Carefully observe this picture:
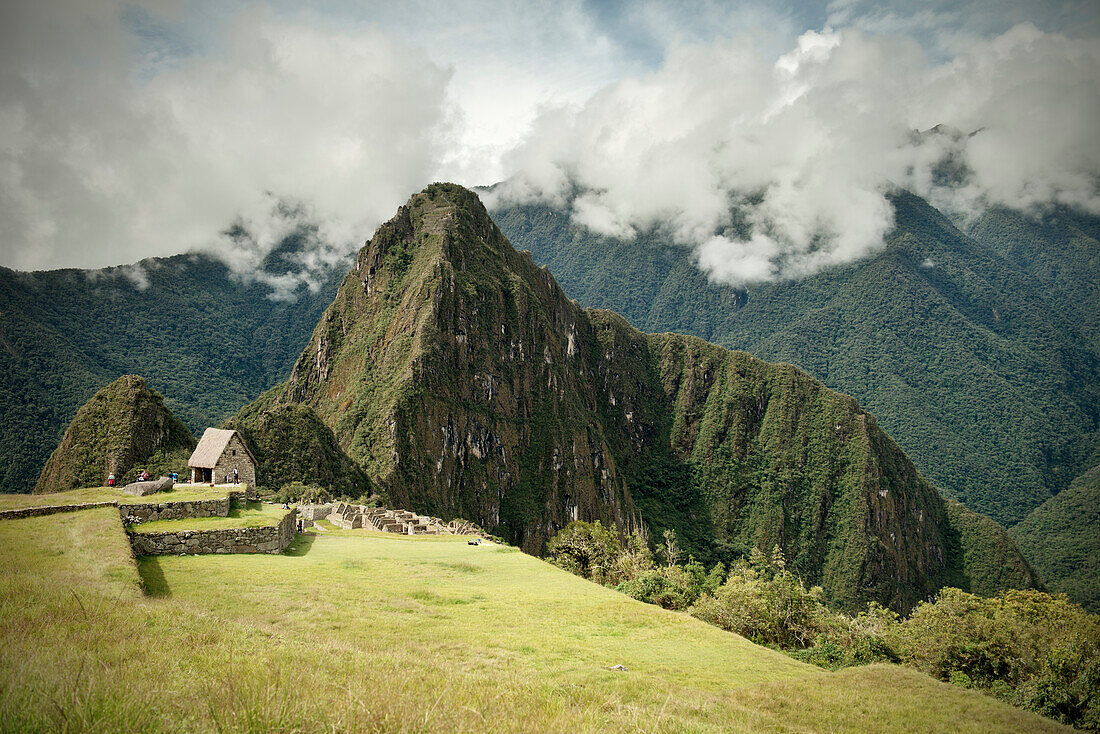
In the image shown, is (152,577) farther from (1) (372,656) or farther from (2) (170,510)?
(1) (372,656)

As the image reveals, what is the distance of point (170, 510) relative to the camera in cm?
1912

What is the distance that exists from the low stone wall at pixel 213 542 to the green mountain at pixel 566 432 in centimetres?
6442

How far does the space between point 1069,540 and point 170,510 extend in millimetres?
208037

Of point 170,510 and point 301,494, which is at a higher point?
point 170,510

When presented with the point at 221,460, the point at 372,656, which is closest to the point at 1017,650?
the point at 372,656

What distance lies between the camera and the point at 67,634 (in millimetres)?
6273

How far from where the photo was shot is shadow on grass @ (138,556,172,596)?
12.1 metres

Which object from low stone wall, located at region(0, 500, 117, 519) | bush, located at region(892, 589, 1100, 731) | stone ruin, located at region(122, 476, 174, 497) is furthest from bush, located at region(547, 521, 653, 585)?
low stone wall, located at region(0, 500, 117, 519)

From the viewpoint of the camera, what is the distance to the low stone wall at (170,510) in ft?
59.9

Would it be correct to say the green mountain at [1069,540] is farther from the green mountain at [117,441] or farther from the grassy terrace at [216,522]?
the green mountain at [117,441]

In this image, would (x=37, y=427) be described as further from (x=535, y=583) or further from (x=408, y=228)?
(x=535, y=583)

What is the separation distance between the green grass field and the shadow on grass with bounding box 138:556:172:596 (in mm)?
83

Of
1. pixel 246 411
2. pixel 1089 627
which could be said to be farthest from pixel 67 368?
pixel 1089 627

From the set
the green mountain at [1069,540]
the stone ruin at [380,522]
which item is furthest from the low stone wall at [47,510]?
the green mountain at [1069,540]
